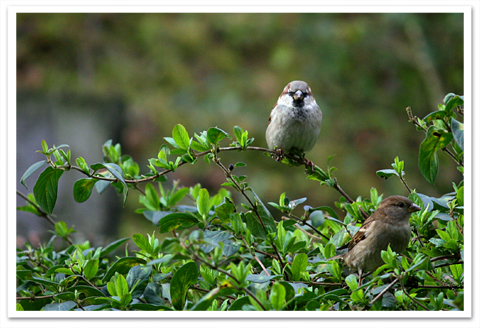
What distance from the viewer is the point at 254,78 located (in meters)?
4.21

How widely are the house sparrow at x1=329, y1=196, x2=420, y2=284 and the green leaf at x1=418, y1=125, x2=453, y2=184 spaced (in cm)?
22

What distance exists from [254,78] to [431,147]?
3.29 metres

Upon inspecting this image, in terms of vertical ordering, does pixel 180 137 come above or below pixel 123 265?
above

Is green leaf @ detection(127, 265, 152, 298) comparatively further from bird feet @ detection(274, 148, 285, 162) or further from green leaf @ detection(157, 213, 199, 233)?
bird feet @ detection(274, 148, 285, 162)

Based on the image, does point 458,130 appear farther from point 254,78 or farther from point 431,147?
point 254,78

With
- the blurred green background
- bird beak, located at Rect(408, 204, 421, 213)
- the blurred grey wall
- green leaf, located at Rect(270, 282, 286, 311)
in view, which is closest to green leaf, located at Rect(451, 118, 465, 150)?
bird beak, located at Rect(408, 204, 421, 213)

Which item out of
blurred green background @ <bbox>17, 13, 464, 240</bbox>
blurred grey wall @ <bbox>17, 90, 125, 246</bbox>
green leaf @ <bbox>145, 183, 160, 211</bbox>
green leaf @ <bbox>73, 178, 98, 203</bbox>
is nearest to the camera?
green leaf @ <bbox>73, 178, 98, 203</bbox>

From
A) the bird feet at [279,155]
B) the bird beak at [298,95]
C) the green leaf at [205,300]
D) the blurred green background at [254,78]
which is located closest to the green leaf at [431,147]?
the green leaf at [205,300]

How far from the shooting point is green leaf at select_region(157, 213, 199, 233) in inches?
46.4

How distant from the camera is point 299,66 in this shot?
4.07 metres

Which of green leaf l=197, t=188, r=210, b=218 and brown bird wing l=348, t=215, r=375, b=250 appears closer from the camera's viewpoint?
green leaf l=197, t=188, r=210, b=218

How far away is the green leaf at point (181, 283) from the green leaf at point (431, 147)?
566 millimetres

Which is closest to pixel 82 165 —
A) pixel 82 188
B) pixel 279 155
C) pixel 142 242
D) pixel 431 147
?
pixel 82 188
